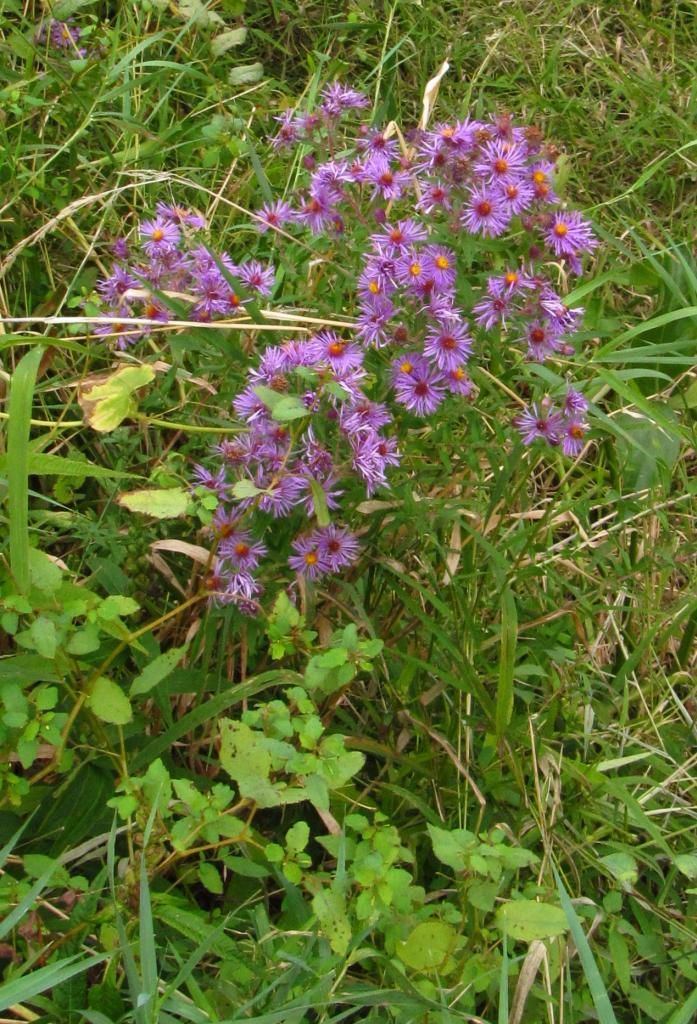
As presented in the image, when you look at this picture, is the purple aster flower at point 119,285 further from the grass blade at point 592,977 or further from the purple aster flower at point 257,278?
the grass blade at point 592,977

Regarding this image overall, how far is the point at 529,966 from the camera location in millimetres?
1292

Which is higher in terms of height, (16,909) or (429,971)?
(16,909)

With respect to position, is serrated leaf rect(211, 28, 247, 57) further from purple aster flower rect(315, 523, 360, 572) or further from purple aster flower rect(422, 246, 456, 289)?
purple aster flower rect(315, 523, 360, 572)

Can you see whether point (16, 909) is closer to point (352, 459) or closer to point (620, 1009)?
point (352, 459)

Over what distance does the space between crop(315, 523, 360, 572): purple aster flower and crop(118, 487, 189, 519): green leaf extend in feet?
0.65

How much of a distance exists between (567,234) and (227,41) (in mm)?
1364

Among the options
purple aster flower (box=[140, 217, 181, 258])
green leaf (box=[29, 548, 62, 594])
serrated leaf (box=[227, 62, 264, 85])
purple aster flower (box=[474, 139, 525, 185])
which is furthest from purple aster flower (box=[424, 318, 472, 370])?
serrated leaf (box=[227, 62, 264, 85])

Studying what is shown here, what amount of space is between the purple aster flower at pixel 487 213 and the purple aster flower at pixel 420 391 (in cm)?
21

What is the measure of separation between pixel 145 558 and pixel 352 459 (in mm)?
407

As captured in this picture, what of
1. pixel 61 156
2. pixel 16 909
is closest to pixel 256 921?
pixel 16 909

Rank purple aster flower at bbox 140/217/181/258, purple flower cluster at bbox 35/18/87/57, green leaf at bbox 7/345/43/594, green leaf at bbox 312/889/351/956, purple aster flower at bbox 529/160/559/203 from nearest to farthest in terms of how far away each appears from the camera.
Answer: green leaf at bbox 312/889/351/956 → green leaf at bbox 7/345/43/594 → purple aster flower at bbox 529/160/559/203 → purple aster flower at bbox 140/217/181/258 → purple flower cluster at bbox 35/18/87/57

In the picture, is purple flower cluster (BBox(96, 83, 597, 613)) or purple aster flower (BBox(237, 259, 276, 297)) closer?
purple flower cluster (BBox(96, 83, 597, 613))

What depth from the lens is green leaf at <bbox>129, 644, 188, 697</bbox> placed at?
4.18ft

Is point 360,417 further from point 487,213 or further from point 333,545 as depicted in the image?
point 487,213
